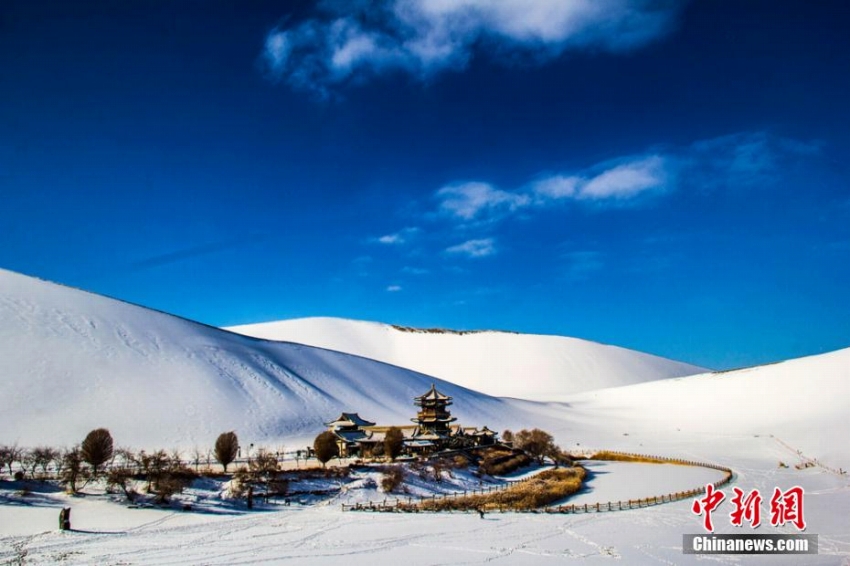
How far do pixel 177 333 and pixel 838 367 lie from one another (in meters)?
74.2

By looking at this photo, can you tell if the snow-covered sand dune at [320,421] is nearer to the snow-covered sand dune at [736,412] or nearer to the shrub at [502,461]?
the snow-covered sand dune at [736,412]

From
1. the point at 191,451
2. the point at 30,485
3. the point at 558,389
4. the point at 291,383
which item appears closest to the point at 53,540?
the point at 30,485

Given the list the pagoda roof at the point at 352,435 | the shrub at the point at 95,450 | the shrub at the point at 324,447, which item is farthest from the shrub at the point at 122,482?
the pagoda roof at the point at 352,435

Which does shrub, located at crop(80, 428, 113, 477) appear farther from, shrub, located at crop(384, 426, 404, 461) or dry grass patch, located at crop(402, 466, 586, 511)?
shrub, located at crop(384, 426, 404, 461)

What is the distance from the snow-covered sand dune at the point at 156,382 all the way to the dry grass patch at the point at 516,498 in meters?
20.1

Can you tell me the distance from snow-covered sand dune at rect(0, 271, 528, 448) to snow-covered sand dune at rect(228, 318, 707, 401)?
51.3m

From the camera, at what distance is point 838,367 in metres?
71.1

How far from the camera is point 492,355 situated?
461ft

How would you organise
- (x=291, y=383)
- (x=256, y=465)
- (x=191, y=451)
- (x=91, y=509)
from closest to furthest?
(x=91, y=509)
(x=256, y=465)
(x=191, y=451)
(x=291, y=383)

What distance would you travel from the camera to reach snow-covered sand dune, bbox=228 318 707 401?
124 m

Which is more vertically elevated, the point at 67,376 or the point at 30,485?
the point at 67,376

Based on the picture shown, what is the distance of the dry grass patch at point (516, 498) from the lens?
2842 centimetres

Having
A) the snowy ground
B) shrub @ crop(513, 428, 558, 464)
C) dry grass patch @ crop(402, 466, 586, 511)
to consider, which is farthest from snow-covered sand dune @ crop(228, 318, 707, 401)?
the snowy ground

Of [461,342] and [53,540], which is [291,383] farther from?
[461,342]
